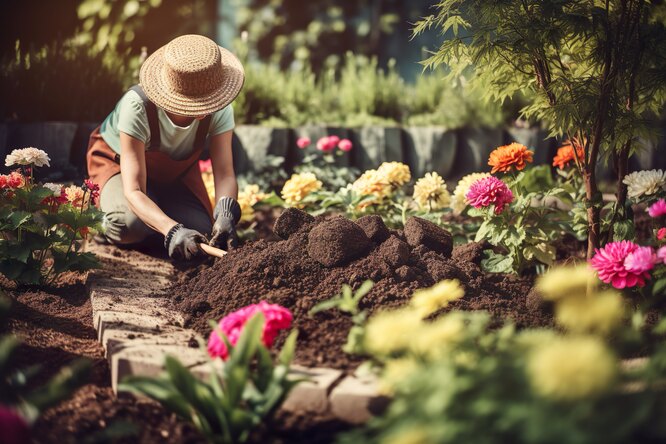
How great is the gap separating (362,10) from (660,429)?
9.25 m

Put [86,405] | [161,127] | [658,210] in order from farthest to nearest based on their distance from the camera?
[161,127] < [658,210] < [86,405]

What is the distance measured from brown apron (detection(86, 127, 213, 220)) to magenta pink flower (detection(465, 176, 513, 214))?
5.50 ft

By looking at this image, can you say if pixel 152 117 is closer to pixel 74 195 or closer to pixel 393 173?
pixel 74 195

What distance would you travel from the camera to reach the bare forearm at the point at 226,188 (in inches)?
147

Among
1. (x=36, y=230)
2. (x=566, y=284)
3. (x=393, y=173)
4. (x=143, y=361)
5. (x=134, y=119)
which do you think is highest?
(x=393, y=173)

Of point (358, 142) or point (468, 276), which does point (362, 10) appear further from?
point (468, 276)

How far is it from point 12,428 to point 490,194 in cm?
219

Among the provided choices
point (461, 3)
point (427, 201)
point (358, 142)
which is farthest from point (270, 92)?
point (461, 3)

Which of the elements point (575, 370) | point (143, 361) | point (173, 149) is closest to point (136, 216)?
point (173, 149)

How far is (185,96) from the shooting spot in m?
3.38

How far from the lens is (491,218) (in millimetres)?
3184

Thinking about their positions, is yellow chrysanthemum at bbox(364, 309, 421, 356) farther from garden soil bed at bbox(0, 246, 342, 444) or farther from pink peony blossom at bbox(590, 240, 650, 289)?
pink peony blossom at bbox(590, 240, 650, 289)

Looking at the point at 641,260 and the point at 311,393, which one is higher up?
the point at 641,260

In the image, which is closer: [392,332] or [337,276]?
[392,332]
